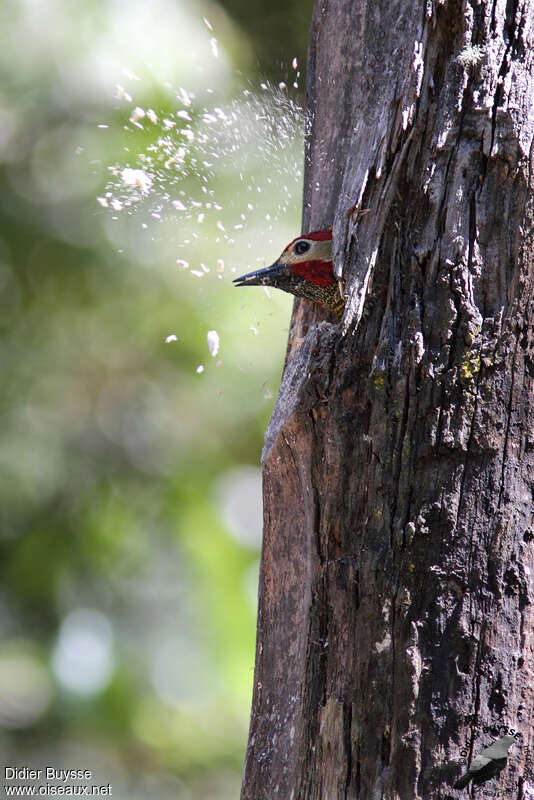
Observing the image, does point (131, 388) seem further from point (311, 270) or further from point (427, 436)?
point (427, 436)

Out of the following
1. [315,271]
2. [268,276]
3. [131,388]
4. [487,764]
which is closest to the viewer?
[487,764]

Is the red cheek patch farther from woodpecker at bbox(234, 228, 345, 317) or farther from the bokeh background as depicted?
the bokeh background

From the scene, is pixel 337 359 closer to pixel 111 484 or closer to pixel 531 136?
pixel 531 136

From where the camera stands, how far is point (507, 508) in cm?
108

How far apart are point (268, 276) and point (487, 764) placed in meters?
1.16

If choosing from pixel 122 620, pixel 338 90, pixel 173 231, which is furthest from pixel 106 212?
pixel 338 90

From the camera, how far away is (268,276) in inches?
73.5

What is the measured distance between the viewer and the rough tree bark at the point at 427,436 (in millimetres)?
1050

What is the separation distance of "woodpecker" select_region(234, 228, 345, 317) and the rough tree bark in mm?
321

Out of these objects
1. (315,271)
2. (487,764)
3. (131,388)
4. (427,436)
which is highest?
(131,388)

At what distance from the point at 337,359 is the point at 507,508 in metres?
0.31

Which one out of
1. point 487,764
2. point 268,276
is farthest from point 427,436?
point 268,276

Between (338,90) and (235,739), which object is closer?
(338,90)

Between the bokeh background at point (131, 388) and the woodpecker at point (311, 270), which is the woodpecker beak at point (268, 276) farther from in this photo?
the bokeh background at point (131, 388)
